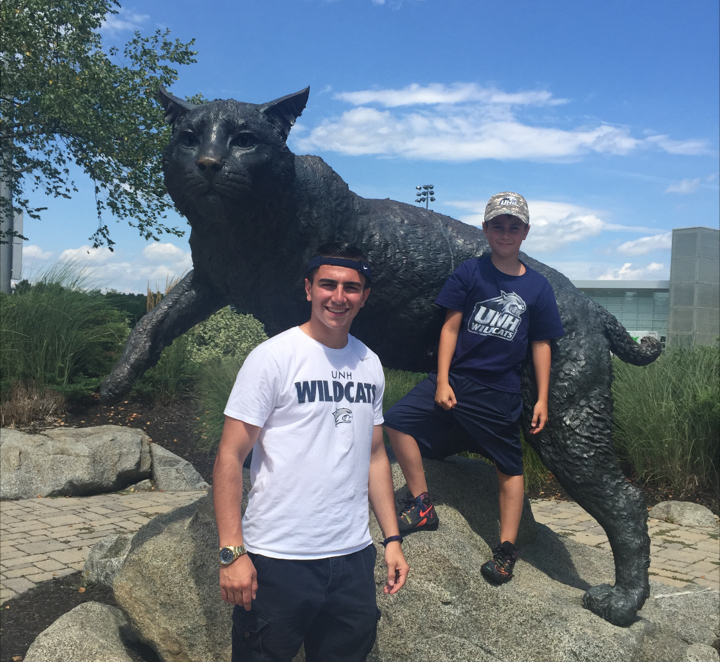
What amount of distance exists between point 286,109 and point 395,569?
6.04 ft

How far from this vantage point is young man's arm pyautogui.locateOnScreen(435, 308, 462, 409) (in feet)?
9.66

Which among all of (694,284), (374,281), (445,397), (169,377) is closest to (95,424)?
(169,377)

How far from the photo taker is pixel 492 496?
3775 millimetres

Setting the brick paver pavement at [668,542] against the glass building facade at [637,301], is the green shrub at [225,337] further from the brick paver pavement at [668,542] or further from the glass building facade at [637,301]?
the glass building facade at [637,301]

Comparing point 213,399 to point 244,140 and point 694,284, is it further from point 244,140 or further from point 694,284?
point 694,284

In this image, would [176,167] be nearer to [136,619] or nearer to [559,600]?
[136,619]

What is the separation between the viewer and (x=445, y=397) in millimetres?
2934

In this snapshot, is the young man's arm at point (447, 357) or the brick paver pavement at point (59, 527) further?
the brick paver pavement at point (59, 527)

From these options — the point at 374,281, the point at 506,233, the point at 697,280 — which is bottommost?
the point at 374,281

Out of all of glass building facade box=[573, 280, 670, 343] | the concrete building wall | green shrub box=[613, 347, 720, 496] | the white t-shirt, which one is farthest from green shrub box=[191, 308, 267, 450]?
glass building facade box=[573, 280, 670, 343]

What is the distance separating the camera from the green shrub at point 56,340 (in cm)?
961

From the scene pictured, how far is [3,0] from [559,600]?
33.8 ft

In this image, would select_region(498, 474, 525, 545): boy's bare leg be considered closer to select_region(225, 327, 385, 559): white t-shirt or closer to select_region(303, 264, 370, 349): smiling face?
select_region(225, 327, 385, 559): white t-shirt

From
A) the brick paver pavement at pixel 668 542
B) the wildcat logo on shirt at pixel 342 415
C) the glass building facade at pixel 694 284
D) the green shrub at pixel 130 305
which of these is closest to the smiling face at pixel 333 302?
the wildcat logo on shirt at pixel 342 415
